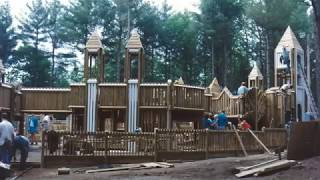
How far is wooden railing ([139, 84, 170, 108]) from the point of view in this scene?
25188 millimetres

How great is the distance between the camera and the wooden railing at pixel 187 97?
2543cm

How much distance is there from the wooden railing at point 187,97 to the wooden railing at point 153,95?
49cm

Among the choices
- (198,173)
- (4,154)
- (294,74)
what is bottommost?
(198,173)

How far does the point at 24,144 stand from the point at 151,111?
960 centimetres

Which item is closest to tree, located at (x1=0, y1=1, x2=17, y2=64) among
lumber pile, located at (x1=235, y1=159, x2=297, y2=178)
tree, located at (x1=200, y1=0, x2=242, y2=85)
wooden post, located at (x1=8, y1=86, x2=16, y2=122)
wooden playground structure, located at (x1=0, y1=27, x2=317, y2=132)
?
tree, located at (x1=200, y1=0, x2=242, y2=85)

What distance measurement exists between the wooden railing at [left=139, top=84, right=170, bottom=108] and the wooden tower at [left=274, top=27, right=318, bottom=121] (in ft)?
42.3

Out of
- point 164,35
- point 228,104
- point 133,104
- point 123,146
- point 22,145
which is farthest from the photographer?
point 164,35

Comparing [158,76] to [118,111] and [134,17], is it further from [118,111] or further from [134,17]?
[118,111]

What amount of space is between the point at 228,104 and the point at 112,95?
32.4 ft

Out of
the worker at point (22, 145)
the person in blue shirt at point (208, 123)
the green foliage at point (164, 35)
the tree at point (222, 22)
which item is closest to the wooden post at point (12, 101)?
the worker at point (22, 145)

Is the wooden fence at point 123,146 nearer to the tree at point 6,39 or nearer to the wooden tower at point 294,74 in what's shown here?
the wooden tower at point 294,74

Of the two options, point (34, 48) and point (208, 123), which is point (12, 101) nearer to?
point (208, 123)

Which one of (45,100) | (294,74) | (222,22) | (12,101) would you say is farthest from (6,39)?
(294,74)

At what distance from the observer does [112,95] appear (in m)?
26.0
